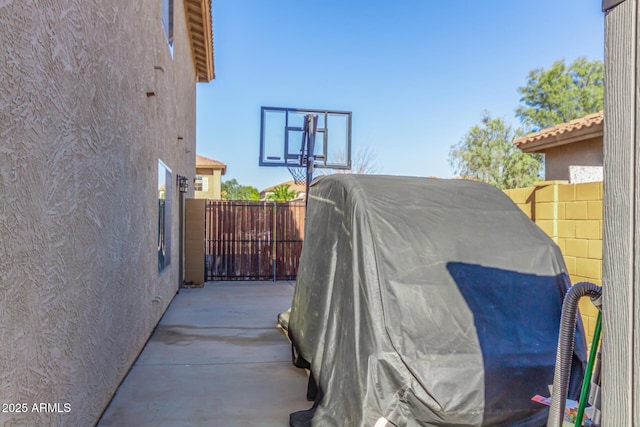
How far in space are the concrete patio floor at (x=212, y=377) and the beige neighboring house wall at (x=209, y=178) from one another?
895 inches

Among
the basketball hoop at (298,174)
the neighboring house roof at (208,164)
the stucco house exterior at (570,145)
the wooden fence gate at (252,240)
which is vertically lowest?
the wooden fence gate at (252,240)

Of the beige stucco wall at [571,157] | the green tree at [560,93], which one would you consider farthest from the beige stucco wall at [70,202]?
the green tree at [560,93]

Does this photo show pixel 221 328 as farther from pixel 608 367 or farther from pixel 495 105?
pixel 495 105

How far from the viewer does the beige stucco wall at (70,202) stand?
6.78 feet

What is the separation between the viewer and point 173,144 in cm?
853

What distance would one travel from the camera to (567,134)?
9.32 meters

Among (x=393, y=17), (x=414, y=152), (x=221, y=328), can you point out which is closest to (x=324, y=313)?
(x=221, y=328)

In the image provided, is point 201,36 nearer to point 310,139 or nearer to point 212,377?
point 310,139

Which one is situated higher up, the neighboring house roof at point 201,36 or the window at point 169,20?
the neighboring house roof at point 201,36

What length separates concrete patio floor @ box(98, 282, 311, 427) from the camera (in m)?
3.66

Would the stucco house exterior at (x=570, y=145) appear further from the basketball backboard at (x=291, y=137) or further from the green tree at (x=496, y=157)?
the green tree at (x=496, y=157)

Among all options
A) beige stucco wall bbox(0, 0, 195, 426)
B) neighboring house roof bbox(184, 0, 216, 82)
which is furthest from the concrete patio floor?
neighboring house roof bbox(184, 0, 216, 82)

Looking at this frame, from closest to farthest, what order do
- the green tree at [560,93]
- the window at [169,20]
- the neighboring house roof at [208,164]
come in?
1. the window at [169,20]
2. the green tree at [560,93]
3. the neighboring house roof at [208,164]

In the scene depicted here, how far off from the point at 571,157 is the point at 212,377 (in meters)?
Result: 9.17
